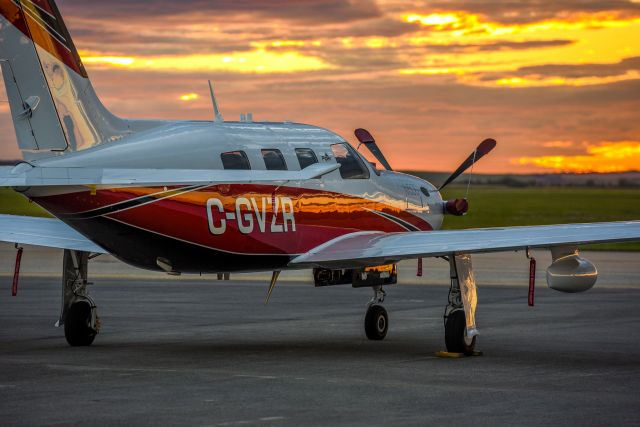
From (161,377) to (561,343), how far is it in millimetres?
7277

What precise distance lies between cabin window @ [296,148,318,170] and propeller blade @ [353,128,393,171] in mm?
5106

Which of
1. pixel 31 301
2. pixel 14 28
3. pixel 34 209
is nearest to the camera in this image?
pixel 14 28

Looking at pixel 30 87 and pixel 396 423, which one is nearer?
pixel 396 423

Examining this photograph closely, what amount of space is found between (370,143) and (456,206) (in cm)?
349

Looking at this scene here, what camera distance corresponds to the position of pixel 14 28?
1783 centimetres

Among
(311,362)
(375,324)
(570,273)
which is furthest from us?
(375,324)

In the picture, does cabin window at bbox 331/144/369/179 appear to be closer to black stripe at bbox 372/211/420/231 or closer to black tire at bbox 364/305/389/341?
black stripe at bbox 372/211/420/231

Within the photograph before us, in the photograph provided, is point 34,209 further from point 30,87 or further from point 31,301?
point 30,87

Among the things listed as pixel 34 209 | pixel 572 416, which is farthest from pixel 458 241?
pixel 34 209

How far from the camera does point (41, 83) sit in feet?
59.0

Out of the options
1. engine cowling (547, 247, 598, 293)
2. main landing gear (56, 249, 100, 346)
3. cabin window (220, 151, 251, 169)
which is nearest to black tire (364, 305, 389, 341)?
engine cowling (547, 247, 598, 293)

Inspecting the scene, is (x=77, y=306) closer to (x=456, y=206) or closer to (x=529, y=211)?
(x=456, y=206)

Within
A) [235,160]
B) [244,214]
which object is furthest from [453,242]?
[235,160]

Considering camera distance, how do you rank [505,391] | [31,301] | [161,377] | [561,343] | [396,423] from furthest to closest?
[31,301]
[561,343]
[161,377]
[505,391]
[396,423]
